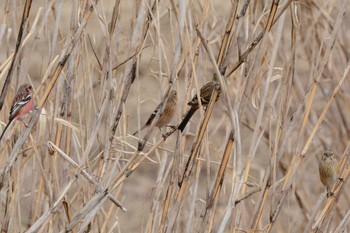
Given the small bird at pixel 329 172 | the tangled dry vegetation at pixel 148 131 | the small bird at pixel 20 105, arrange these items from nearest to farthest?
the tangled dry vegetation at pixel 148 131 < the small bird at pixel 20 105 < the small bird at pixel 329 172

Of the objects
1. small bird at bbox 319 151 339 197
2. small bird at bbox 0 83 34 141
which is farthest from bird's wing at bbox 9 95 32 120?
small bird at bbox 319 151 339 197

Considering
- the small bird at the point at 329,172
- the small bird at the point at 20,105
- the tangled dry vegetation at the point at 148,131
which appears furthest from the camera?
the small bird at the point at 329,172

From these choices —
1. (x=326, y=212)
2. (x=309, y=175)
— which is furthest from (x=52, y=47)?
(x=309, y=175)

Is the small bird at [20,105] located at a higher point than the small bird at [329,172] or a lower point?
higher

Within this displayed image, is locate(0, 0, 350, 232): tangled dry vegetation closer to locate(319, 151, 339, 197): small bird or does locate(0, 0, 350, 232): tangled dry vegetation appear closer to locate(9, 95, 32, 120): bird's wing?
locate(9, 95, 32, 120): bird's wing

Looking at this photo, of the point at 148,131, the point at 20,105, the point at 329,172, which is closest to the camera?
the point at 148,131

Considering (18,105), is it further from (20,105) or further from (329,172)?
(329,172)

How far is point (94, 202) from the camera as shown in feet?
7.20

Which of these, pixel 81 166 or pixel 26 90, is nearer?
pixel 81 166

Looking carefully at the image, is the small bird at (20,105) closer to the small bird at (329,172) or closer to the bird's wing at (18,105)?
the bird's wing at (18,105)

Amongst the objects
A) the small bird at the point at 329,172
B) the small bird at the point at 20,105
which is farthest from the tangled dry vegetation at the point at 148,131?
the small bird at the point at 329,172

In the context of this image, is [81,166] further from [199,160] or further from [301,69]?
[301,69]

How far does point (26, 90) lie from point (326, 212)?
108 cm

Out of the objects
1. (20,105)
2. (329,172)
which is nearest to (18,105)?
(20,105)
